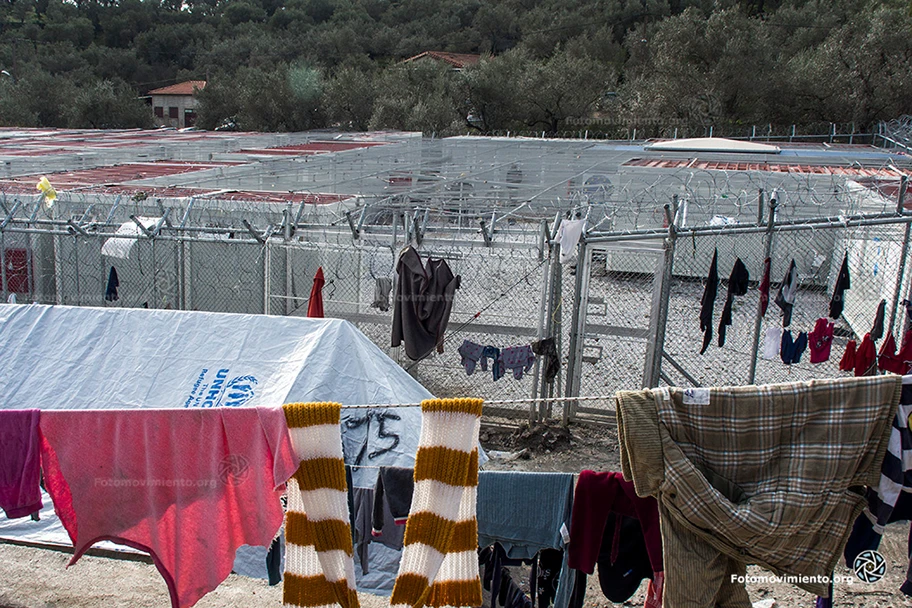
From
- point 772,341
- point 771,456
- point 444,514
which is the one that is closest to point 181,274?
point 444,514

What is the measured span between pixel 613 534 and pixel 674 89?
101 ft

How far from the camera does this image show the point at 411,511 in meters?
3.53

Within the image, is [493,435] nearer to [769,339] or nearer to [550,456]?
[550,456]

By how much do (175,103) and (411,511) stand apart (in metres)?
56.6

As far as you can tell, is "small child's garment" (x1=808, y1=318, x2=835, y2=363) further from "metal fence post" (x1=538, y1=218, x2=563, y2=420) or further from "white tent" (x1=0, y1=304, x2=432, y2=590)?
"white tent" (x1=0, y1=304, x2=432, y2=590)

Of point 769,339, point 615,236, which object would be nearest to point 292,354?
point 615,236

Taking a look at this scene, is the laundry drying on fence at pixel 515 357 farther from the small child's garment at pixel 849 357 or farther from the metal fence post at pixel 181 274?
the metal fence post at pixel 181 274

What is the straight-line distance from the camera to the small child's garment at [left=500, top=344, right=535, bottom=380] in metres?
7.68

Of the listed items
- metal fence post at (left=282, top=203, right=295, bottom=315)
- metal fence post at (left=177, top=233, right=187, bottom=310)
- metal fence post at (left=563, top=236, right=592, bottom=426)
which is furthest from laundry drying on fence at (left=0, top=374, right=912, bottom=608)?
metal fence post at (left=177, top=233, right=187, bottom=310)

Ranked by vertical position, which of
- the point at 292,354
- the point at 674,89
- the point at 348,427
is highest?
the point at 674,89

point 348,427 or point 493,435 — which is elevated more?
point 348,427

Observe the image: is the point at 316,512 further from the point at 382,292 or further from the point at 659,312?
the point at 659,312

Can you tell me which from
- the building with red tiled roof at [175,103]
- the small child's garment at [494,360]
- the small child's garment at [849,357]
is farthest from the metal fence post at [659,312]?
the building with red tiled roof at [175,103]

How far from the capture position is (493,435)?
309 inches
